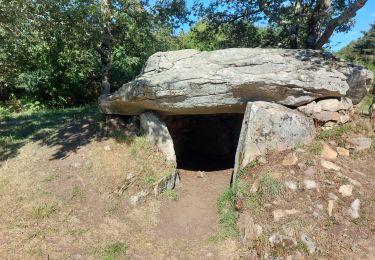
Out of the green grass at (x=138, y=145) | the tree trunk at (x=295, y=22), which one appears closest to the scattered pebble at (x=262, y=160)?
the green grass at (x=138, y=145)

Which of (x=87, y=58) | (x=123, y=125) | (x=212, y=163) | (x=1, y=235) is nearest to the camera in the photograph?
(x=1, y=235)

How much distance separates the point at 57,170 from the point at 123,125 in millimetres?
1684

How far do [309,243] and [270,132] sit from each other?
1947 millimetres

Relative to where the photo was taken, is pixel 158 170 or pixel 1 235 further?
pixel 158 170

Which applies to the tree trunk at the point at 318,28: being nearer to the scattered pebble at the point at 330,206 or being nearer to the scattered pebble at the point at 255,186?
the scattered pebble at the point at 255,186

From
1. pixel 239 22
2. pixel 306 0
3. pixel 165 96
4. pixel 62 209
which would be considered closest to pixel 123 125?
pixel 165 96

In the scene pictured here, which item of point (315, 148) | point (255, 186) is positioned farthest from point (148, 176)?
point (315, 148)

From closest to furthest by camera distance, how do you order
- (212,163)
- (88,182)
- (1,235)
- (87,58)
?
(1,235), (88,182), (212,163), (87,58)

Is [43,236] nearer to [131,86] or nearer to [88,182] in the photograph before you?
[88,182]

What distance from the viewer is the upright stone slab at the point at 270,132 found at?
6039 millimetres

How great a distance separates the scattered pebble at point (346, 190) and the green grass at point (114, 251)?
10.5ft

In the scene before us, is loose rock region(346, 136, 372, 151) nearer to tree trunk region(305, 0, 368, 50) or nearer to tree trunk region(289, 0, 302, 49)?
tree trunk region(305, 0, 368, 50)

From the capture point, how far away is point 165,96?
259 inches

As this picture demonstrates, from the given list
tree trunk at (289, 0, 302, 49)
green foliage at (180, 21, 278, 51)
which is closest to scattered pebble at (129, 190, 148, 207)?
tree trunk at (289, 0, 302, 49)
